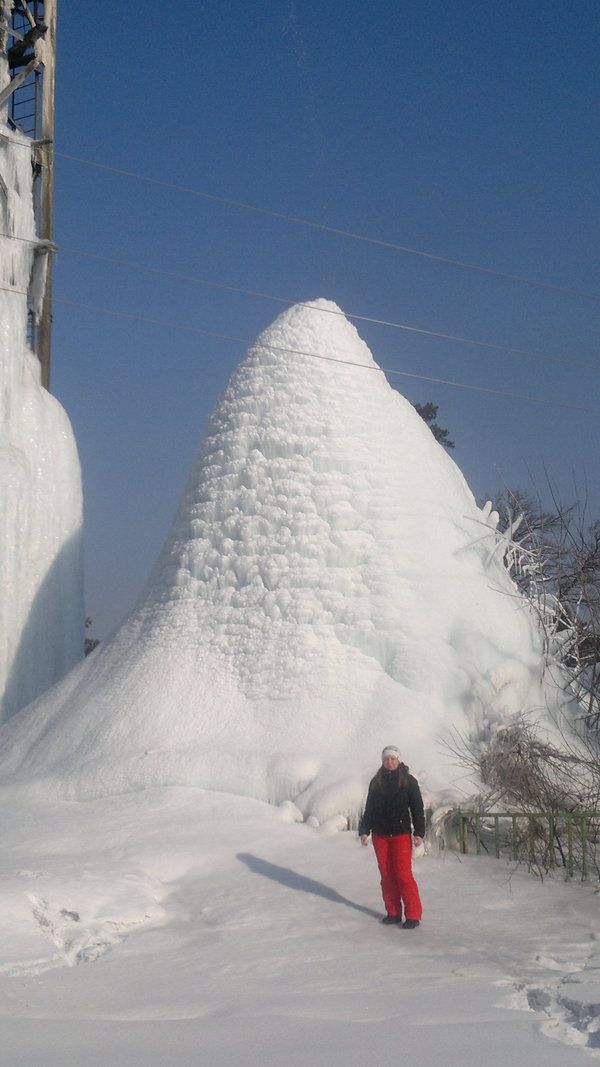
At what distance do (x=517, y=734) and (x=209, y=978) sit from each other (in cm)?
470

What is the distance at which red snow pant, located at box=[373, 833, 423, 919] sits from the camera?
619 cm

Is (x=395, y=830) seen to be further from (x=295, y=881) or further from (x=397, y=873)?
(x=295, y=881)

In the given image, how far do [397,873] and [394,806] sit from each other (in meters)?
0.40

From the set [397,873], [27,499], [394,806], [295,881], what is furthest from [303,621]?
[27,499]

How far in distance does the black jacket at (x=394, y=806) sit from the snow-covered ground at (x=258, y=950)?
1.87ft

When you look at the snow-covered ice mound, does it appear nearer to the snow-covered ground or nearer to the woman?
the snow-covered ground

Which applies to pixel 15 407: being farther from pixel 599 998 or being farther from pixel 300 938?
pixel 599 998

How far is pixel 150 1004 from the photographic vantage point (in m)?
4.56

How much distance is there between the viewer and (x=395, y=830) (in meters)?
6.35

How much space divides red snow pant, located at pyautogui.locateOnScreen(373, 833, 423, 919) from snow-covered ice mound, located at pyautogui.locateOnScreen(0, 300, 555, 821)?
2.09 metres

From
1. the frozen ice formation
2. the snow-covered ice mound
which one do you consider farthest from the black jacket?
the frozen ice formation

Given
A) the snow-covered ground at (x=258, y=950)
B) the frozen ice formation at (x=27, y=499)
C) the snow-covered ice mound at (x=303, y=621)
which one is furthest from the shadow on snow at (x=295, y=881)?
the frozen ice formation at (x=27, y=499)

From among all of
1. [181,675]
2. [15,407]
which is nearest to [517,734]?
[181,675]

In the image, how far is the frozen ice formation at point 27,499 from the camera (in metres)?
14.4
